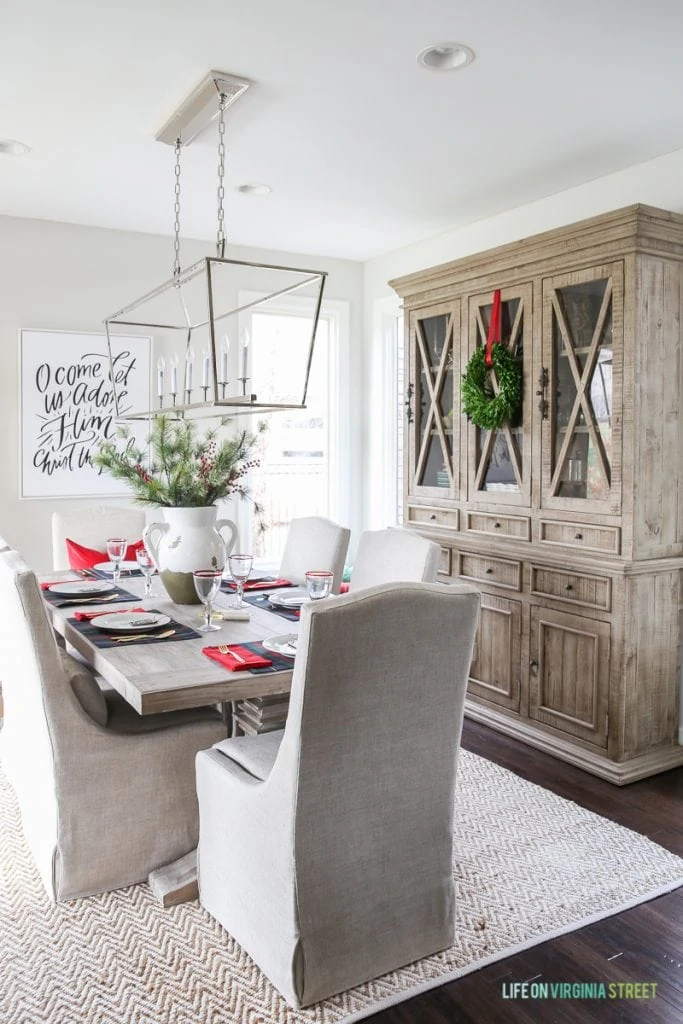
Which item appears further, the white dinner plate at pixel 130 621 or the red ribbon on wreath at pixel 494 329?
the red ribbon on wreath at pixel 494 329

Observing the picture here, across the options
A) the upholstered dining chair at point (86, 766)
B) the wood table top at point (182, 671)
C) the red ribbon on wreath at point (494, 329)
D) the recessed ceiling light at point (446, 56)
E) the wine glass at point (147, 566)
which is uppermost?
the recessed ceiling light at point (446, 56)

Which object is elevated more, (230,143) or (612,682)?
(230,143)

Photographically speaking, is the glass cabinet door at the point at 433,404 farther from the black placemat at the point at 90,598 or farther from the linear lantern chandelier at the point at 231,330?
the black placemat at the point at 90,598

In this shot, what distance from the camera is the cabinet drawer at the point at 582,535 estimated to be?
3.17 meters

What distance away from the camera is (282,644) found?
2314 millimetres

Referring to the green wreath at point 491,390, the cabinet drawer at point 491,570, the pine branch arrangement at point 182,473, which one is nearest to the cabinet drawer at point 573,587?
the cabinet drawer at point 491,570

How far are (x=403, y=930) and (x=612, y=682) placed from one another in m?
1.56

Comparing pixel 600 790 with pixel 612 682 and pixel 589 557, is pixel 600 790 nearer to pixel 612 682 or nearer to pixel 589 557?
pixel 612 682

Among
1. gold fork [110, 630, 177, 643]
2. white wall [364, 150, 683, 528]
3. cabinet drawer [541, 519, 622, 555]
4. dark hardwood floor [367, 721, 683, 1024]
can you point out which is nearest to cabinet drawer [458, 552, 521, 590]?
cabinet drawer [541, 519, 622, 555]

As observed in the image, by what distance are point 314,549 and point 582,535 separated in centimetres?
114

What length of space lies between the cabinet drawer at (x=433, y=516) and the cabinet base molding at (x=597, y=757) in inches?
38.4

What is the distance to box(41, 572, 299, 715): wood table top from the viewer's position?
196 cm

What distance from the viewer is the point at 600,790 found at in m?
3.09

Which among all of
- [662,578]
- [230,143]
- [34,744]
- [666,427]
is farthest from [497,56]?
[34,744]
